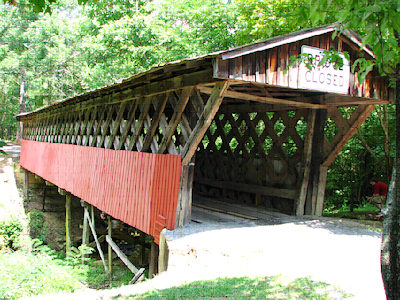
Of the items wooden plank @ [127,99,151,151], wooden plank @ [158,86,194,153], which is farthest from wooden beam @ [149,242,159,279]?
wooden plank @ [127,99,151,151]

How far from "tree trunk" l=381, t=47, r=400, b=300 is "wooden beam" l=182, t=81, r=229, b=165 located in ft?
9.81

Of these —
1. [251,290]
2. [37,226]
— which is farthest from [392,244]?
[37,226]

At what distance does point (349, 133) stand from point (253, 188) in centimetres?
274

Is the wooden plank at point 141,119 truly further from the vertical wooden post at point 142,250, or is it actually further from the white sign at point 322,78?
the vertical wooden post at point 142,250

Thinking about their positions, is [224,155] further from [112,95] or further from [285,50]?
[285,50]

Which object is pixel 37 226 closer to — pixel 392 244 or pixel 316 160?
pixel 316 160

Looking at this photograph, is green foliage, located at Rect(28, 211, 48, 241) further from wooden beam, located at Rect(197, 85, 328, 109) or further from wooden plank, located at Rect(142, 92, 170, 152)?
wooden beam, located at Rect(197, 85, 328, 109)

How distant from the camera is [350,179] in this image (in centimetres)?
1423

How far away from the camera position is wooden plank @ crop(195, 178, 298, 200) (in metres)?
8.88

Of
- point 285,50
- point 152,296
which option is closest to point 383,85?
point 285,50

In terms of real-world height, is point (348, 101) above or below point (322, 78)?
below

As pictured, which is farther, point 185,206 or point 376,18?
point 185,206

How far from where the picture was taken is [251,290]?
415 centimetres

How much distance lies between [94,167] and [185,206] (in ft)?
15.0
